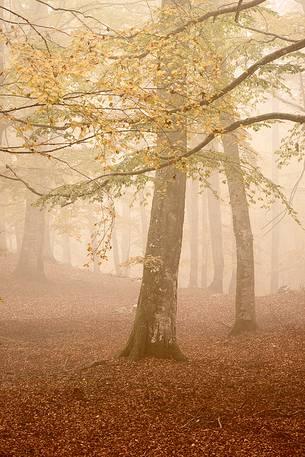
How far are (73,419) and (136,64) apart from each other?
581 cm

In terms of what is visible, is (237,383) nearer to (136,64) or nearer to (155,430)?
(155,430)

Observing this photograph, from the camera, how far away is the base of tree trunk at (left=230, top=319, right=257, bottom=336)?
1335 cm

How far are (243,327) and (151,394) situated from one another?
651 centimetres

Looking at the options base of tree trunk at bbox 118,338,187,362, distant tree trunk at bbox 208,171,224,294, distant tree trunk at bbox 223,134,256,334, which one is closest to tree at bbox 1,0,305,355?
base of tree trunk at bbox 118,338,187,362

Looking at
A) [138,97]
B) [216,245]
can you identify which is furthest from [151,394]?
[216,245]

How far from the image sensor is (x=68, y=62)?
689cm

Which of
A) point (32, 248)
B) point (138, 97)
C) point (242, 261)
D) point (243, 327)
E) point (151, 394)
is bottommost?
point (151, 394)

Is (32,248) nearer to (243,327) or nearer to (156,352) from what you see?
(243,327)

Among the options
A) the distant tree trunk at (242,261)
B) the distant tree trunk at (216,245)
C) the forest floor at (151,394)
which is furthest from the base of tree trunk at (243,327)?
the distant tree trunk at (216,245)

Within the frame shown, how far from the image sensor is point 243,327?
44.1 ft

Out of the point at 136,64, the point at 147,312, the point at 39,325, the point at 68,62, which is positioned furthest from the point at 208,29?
the point at 39,325

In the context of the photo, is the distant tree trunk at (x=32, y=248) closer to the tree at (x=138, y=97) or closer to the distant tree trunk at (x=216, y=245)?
the distant tree trunk at (x=216, y=245)

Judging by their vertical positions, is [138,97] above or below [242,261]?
above

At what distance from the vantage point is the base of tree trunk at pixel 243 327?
13352mm
